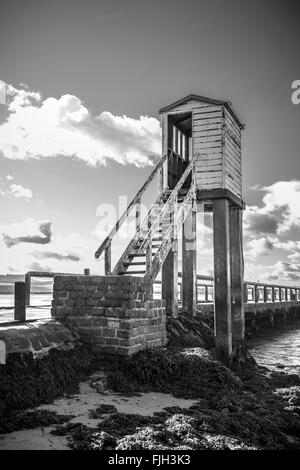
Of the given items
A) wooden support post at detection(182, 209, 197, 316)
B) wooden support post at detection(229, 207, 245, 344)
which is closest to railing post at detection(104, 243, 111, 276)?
wooden support post at detection(182, 209, 197, 316)

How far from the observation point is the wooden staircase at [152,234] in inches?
336

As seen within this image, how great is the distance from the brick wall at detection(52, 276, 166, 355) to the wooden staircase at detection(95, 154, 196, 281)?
32.8 inches

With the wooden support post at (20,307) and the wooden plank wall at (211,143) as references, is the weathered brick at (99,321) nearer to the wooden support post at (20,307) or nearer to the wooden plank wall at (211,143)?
the wooden support post at (20,307)

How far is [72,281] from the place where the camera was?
769 cm

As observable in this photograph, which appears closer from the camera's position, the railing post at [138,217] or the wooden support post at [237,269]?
the railing post at [138,217]

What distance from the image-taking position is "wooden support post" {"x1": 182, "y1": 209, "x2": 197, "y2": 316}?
43.0 feet

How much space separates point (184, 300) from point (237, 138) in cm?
563

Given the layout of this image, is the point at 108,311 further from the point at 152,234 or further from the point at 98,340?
the point at 152,234

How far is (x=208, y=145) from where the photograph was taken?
11.7 m

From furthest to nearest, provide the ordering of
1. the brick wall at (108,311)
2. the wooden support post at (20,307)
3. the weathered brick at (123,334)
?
Answer: the wooden support post at (20,307)
the brick wall at (108,311)
the weathered brick at (123,334)

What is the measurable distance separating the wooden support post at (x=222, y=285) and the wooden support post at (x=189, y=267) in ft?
6.23

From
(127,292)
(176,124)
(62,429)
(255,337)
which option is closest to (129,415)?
(62,429)

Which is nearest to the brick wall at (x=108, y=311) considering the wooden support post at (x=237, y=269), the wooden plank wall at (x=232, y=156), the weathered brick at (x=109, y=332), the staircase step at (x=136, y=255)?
the weathered brick at (x=109, y=332)
